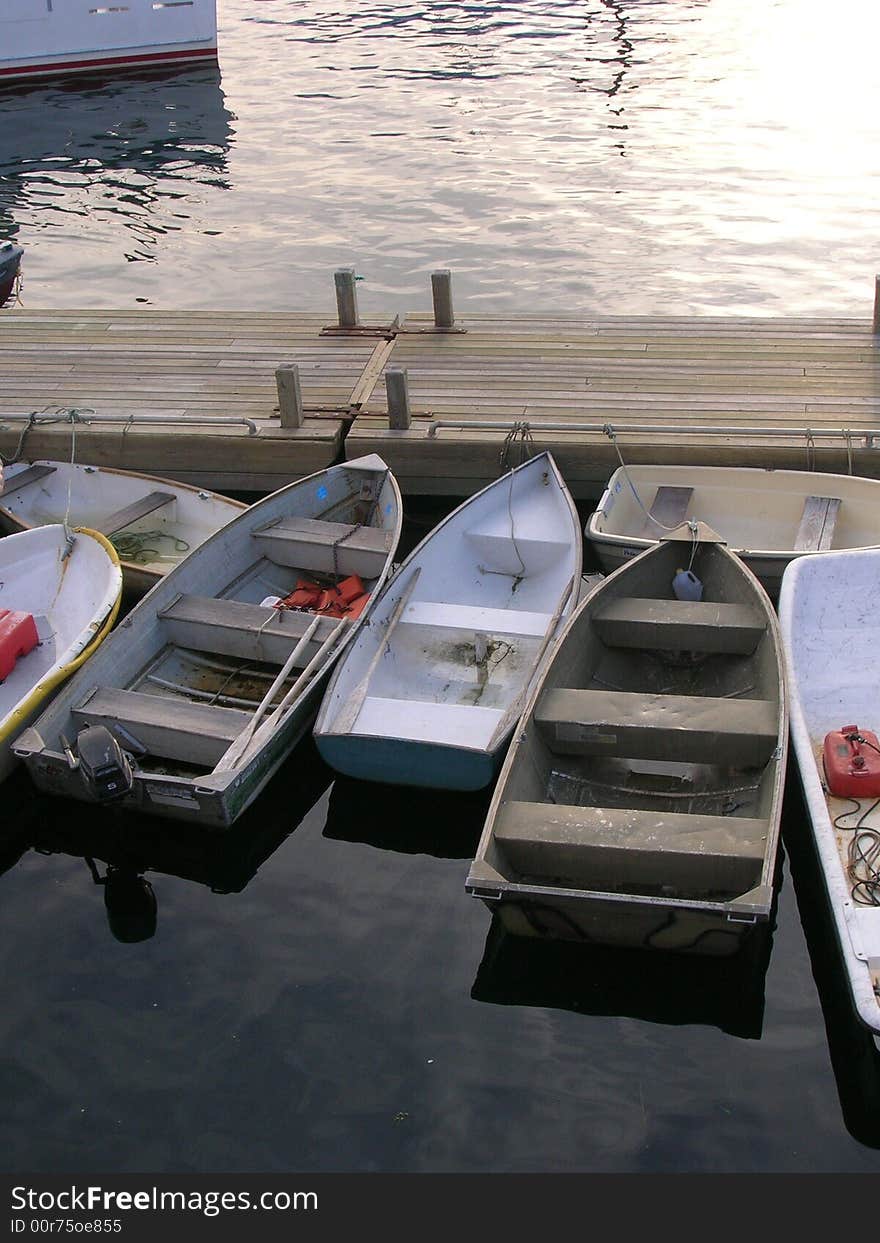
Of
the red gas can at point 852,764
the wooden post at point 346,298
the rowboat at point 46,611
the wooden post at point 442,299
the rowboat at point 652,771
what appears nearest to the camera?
the rowboat at point 652,771

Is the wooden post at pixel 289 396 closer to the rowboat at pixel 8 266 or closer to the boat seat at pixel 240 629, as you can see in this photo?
the boat seat at pixel 240 629

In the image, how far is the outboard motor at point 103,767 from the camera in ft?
24.2

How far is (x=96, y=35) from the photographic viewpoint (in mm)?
30625

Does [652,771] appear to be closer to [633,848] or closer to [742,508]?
[633,848]

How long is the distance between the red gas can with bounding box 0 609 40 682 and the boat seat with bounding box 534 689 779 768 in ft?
14.2

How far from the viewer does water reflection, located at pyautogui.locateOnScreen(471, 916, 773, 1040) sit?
6805 mm

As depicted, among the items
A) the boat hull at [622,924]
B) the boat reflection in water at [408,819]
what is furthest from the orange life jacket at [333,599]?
the boat hull at [622,924]

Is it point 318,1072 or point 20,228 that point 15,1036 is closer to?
point 318,1072

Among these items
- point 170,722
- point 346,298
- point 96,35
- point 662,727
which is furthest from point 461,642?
point 96,35

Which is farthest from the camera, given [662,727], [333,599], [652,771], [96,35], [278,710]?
[96,35]

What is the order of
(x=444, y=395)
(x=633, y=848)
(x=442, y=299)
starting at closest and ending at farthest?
(x=633, y=848) < (x=444, y=395) < (x=442, y=299)

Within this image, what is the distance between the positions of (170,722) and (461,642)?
2.58 m

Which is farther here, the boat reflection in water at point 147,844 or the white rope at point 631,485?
the white rope at point 631,485

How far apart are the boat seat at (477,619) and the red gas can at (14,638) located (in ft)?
10.2
